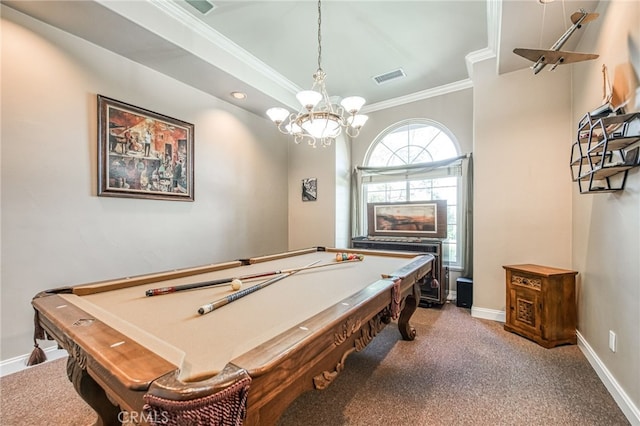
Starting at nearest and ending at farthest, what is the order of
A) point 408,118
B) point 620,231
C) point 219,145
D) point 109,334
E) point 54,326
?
point 109,334 < point 54,326 < point 620,231 < point 219,145 < point 408,118

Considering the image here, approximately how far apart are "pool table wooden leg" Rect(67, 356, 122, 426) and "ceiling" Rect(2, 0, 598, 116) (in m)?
2.52

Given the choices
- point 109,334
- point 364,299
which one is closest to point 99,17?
point 109,334

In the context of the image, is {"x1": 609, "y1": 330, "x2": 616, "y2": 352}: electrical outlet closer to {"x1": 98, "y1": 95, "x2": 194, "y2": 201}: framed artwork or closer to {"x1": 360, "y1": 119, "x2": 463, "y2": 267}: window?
{"x1": 360, "y1": 119, "x2": 463, "y2": 267}: window

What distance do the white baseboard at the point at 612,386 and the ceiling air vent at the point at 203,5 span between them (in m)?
4.14

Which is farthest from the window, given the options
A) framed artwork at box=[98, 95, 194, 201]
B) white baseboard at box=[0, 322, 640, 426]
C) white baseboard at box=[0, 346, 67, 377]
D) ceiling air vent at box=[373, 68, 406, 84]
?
white baseboard at box=[0, 346, 67, 377]

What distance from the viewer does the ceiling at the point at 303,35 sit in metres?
2.21

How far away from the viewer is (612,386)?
5.71 feet

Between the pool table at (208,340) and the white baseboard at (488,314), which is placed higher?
the pool table at (208,340)

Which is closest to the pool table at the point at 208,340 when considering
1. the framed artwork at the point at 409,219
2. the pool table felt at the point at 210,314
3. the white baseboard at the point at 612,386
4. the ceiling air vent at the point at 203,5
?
the pool table felt at the point at 210,314

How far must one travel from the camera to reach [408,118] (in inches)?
169

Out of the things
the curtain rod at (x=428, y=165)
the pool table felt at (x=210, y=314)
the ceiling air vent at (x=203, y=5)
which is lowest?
the pool table felt at (x=210, y=314)

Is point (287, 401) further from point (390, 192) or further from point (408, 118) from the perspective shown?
point (408, 118)

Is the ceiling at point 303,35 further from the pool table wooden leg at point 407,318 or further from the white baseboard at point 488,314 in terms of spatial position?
the white baseboard at point 488,314

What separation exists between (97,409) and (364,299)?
143 cm
